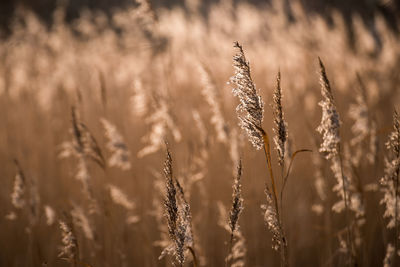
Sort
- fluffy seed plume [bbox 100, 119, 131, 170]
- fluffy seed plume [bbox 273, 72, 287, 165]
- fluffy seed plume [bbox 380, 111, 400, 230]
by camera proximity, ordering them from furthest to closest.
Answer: fluffy seed plume [bbox 100, 119, 131, 170] → fluffy seed plume [bbox 380, 111, 400, 230] → fluffy seed plume [bbox 273, 72, 287, 165]

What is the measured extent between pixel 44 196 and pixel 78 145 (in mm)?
1467

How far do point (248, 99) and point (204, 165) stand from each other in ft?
4.43

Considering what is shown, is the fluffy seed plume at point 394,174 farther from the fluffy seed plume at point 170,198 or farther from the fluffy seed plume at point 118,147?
the fluffy seed plume at point 118,147

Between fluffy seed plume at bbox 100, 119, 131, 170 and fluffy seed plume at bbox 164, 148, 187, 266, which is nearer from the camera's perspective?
fluffy seed plume at bbox 164, 148, 187, 266

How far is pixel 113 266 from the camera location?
1.70 m

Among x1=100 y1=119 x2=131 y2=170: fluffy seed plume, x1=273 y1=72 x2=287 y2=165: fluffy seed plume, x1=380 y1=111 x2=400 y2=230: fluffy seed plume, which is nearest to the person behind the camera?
x1=273 y1=72 x2=287 y2=165: fluffy seed plume

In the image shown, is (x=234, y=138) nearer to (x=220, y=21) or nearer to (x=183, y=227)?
(x=183, y=227)

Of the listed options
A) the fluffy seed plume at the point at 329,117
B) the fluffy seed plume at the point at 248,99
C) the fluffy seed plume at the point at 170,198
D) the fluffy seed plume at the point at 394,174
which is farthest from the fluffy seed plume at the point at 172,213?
the fluffy seed plume at the point at 394,174

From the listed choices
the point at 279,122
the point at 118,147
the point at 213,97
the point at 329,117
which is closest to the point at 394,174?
the point at 329,117

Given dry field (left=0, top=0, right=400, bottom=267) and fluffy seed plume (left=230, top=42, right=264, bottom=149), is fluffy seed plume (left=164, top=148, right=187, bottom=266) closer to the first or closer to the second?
dry field (left=0, top=0, right=400, bottom=267)

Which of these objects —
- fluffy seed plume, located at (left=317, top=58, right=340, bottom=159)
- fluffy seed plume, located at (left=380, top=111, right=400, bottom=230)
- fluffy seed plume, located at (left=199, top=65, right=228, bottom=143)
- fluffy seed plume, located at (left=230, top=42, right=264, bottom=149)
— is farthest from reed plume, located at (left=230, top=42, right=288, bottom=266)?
fluffy seed plume, located at (left=199, top=65, right=228, bottom=143)

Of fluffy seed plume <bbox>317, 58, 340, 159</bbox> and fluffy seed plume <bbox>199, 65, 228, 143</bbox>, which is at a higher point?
fluffy seed plume <bbox>199, 65, 228, 143</bbox>

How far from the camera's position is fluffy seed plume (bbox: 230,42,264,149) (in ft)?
2.81

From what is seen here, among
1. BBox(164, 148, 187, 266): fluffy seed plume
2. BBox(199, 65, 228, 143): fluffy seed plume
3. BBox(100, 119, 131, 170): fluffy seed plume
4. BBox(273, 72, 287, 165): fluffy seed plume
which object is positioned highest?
BBox(199, 65, 228, 143): fluffy seed plume
